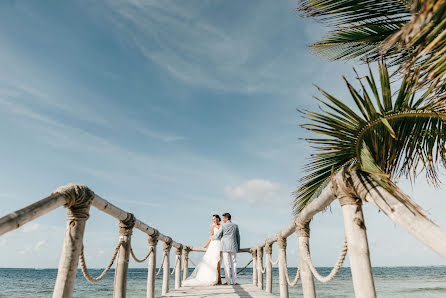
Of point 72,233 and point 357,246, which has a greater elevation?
point 72,233

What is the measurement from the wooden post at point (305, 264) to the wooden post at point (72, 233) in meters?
2.52

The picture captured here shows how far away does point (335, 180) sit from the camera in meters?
2.31

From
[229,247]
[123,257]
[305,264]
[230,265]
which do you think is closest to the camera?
[305,264]

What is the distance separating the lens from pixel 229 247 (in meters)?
7.96

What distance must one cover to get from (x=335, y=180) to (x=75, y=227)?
7.65ft

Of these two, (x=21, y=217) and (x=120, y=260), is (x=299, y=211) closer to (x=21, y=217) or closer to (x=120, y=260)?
(x=120, y=260)

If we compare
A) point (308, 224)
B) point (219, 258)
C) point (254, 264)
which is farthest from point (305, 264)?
point (254, 264)

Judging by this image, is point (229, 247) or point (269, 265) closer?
point (269, 265)

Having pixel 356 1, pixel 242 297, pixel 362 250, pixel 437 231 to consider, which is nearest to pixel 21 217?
pixel 362 250

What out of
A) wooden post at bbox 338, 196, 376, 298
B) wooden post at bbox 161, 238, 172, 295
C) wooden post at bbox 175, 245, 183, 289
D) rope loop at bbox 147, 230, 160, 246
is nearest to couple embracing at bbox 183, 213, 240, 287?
wooden post at bbox 175, 245, 183, 289

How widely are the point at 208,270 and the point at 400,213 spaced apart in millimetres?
7433

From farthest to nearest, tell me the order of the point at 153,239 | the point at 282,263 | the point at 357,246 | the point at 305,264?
the point at 153,239 → the point at 282,263 → the point at 305,264 → the point at 357,246

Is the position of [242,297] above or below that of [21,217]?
below

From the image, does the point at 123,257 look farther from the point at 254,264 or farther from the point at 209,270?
the point at 254,264
